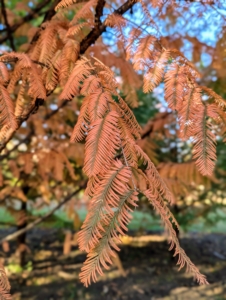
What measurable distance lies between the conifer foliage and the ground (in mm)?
3058

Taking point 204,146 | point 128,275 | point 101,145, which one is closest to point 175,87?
point 204,146

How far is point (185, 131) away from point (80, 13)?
0.58 meters

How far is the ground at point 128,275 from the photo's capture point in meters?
3.72

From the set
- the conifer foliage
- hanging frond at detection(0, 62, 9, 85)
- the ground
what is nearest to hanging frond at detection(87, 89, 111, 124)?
the conifer foliage

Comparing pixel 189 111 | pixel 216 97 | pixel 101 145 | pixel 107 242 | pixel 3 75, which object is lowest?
pixel 107 242

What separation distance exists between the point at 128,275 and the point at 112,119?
387 centimetres

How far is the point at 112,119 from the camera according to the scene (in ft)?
2.42

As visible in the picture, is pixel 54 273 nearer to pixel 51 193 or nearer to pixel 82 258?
pixel 82 258

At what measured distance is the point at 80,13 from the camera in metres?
1.14

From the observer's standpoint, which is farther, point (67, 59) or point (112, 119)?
point (67, 59)

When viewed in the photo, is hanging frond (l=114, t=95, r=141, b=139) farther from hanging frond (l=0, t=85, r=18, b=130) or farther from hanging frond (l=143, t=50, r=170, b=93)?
hanging frond (l=0, t=85, r=18, b=130)

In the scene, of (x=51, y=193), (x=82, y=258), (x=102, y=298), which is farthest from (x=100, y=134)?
(x=82, y=258)

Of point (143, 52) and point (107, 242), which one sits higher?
point (143, 52)

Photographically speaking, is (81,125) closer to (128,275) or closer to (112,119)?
(112,119)
